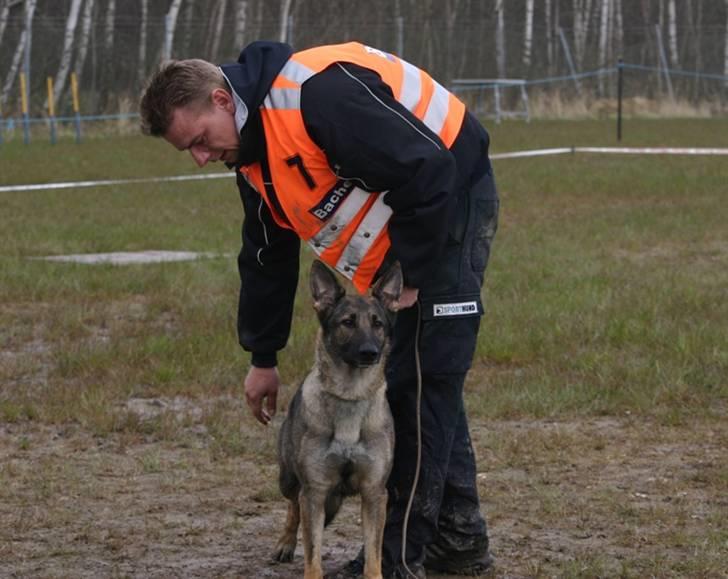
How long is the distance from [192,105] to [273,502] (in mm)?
2046

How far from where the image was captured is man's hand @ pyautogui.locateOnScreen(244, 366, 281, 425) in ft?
16.9

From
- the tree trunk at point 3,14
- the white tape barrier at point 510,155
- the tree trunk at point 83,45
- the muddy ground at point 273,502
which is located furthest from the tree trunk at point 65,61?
the muddy ground at point 273,502

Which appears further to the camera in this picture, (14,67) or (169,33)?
(169,33)

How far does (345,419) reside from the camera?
4.44 meters

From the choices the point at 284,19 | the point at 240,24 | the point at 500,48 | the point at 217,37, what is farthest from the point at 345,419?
the point at 500,48

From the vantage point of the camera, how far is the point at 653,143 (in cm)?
2583

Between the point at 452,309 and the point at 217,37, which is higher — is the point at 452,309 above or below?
above

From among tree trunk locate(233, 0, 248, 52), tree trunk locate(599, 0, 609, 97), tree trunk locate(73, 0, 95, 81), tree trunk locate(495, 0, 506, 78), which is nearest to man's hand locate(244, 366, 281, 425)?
tree trunk locate(73, 0, 95, 81)

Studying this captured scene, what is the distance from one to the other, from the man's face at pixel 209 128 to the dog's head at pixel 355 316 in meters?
0.47

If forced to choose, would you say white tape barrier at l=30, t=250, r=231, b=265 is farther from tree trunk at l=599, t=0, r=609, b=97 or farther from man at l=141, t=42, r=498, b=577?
tree trunk at l=599, t=0, r=609, b=97

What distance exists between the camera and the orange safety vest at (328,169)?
13.9 ft

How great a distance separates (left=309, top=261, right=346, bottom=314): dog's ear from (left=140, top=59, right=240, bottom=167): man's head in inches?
19.3

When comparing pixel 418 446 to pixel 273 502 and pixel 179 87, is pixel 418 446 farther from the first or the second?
pixel 179 87

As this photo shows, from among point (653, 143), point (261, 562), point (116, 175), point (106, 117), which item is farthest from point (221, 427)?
point (106, 117)
